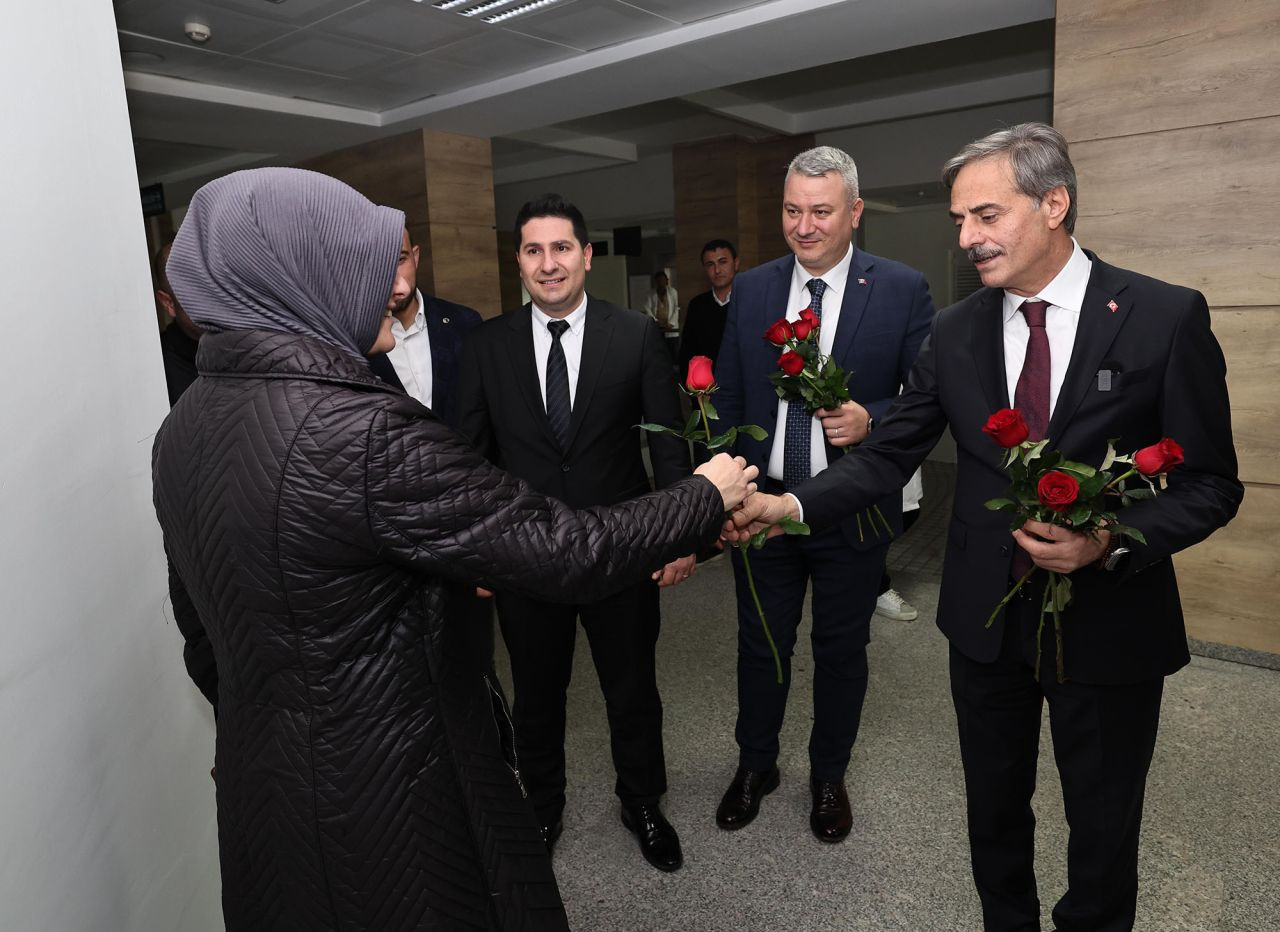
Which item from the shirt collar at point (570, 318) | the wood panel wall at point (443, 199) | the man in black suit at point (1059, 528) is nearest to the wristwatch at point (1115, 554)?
the man in black suit at point (1059, 528)

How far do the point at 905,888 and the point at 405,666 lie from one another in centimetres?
180

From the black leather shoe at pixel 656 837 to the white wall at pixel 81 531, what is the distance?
1.17 meters

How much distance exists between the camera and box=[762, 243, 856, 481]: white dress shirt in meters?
2.52

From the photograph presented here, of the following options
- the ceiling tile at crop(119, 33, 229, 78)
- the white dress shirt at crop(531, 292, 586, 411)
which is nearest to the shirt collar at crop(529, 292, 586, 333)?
the white dress shirt at crop(531, 292, 586, 411)

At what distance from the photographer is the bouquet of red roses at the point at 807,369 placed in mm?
2215

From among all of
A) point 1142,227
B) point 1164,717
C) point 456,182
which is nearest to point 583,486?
point 1164,717

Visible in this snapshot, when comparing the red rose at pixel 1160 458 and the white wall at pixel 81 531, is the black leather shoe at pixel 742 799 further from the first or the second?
the red rose at pixel 1160 458

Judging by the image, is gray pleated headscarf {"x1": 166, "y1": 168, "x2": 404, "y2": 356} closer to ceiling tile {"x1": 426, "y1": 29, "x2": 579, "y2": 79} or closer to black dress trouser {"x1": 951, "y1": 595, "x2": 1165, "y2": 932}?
black dress trouser {"x1": 951, "y1": 595, "x2": 1165, "y2": 932}

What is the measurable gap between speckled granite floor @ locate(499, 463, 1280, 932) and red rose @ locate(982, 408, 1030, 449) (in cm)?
143

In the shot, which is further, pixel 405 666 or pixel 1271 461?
pixel 1271 461

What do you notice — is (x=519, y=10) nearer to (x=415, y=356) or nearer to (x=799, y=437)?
(x=415, y=356)

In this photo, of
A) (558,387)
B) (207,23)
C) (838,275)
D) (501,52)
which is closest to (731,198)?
(501,52)

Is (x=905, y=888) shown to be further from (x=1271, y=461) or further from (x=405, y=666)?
(x=1271, y=461)

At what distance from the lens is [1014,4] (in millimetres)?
4453
